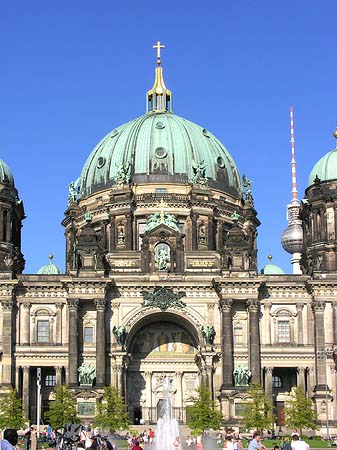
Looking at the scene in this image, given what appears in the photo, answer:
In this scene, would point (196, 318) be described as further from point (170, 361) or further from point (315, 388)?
point (315, 388)

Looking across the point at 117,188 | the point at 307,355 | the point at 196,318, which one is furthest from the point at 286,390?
the point at 117,188

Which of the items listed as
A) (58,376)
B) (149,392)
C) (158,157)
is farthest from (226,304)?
(158,157)

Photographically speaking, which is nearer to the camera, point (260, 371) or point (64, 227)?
point (260, 371)

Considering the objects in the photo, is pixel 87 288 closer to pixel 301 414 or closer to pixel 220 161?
pixel 301 414

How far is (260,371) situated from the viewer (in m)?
84.6

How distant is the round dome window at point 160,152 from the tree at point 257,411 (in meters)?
29.9

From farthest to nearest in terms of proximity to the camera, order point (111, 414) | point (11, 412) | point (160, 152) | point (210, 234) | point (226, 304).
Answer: point (160, 152) < point (210, 234) < point (226, 304) < point (111, 414) < point (11, 412)

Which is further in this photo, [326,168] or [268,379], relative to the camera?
[326,168]

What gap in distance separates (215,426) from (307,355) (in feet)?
44.8

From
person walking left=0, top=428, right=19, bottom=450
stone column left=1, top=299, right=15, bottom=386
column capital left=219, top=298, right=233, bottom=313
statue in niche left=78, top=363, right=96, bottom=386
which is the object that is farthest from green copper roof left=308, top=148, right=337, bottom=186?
person walking left=0, top=428, right=19, bottom=450

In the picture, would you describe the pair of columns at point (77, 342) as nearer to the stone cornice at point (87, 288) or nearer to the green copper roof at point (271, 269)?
the stone cornice at point (87, 288)

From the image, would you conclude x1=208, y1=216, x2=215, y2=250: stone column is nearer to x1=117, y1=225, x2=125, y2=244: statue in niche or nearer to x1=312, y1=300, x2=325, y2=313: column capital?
x1=117, y1=225, x2=125, y2=244: statue in niche

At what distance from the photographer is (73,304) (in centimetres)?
8444

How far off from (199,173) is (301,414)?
31177mm
